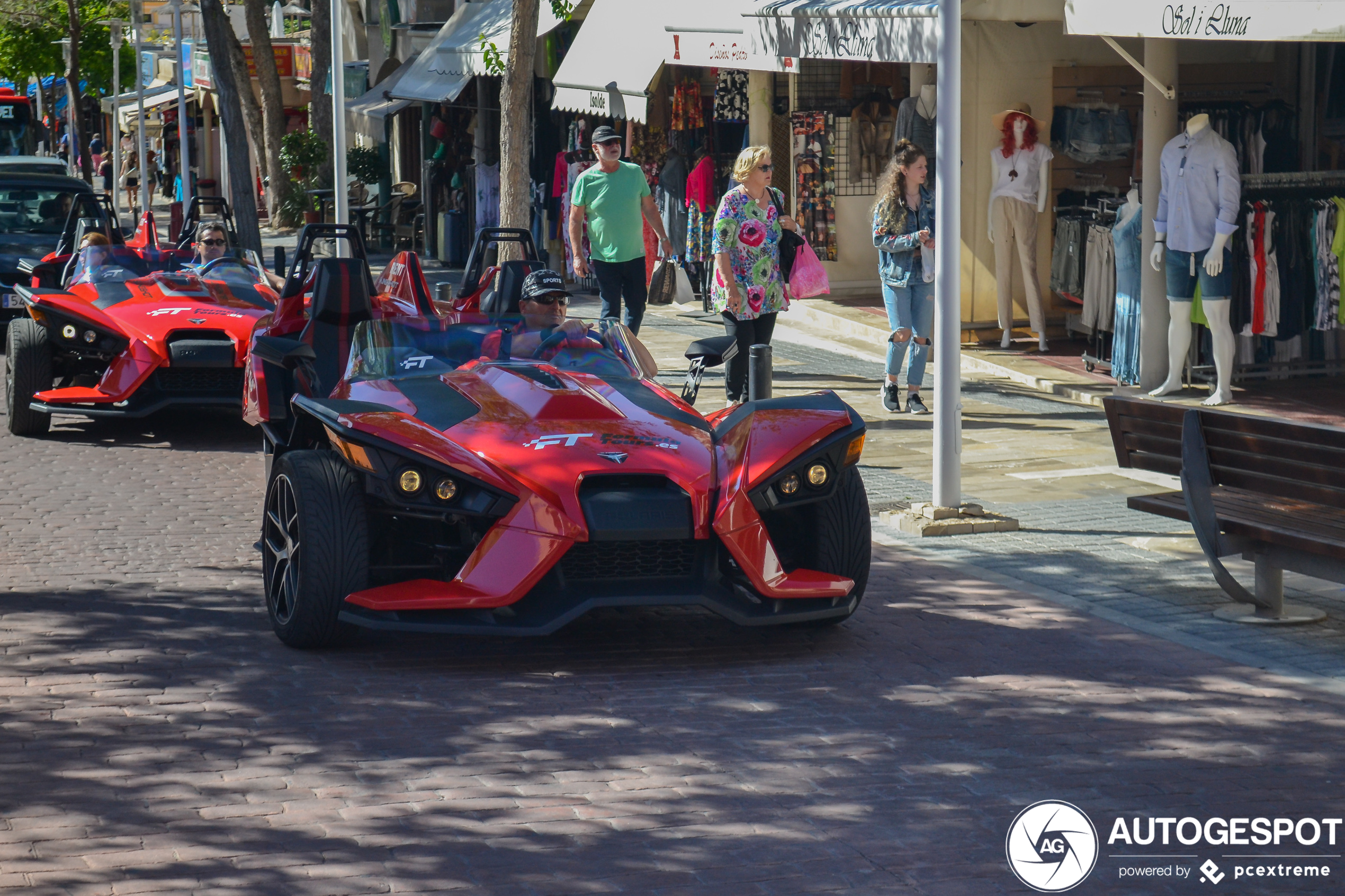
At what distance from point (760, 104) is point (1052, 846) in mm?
14501

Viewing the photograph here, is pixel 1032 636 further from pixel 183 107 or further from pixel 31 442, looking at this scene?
pixel 183 107

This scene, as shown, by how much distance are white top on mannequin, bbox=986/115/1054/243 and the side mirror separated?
8.47 metres

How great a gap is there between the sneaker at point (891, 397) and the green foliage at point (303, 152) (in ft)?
72.3

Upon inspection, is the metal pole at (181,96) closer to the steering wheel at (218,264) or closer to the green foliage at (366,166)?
the green foliage at (366,166)

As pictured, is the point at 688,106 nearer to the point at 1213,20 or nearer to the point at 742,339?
the point at 742,339

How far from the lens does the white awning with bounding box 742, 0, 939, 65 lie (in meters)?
13.3

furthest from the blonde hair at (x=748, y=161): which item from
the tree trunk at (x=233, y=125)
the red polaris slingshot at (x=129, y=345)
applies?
the tree trunk at (x=233, y=125)

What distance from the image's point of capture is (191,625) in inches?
287

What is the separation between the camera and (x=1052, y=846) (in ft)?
15.9

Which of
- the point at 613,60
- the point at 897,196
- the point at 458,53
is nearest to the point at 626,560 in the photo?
the point at 897,196

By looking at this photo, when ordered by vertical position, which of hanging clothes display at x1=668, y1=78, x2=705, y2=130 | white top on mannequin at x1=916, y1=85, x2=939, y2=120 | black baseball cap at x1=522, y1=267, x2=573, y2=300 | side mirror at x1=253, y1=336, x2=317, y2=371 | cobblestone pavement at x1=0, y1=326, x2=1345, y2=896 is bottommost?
cobblestone pavement at x1=0, y1=326, x2=1345, y2=896

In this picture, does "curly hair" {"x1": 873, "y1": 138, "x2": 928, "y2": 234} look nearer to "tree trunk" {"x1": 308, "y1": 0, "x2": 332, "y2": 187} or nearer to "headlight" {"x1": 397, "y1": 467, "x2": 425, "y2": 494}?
"headlight" {"x1": 397, "y1": 467, "x2": 425, "y2": 494}

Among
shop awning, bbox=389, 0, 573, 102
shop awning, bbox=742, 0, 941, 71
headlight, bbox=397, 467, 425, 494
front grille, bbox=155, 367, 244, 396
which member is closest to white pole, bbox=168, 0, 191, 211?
shop awning, bbox=389, 0, 573, 102

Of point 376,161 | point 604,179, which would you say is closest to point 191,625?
point 604,179
